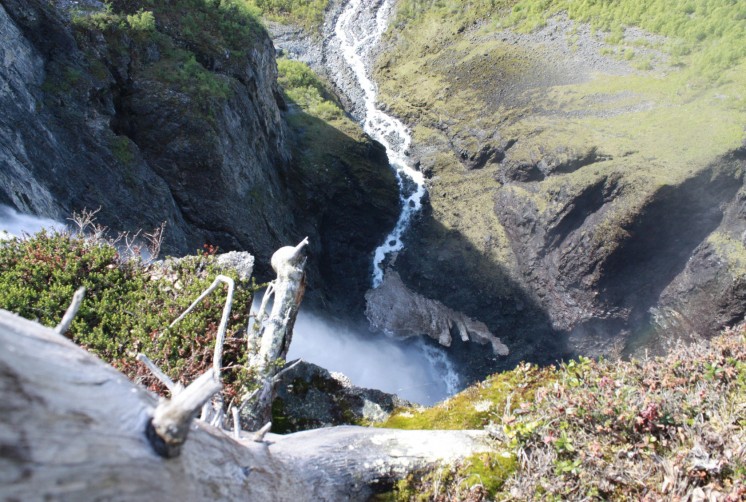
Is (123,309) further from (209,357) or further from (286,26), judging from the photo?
(286,26)

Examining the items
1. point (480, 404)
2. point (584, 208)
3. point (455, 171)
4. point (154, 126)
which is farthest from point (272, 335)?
point (455, 171)

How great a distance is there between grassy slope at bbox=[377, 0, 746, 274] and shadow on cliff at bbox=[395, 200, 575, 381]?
1767mm

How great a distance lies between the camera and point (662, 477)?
4504 mm

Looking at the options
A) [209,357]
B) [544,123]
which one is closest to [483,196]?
[544,123]

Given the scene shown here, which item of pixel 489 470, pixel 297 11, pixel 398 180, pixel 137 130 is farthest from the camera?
pixel 297 11

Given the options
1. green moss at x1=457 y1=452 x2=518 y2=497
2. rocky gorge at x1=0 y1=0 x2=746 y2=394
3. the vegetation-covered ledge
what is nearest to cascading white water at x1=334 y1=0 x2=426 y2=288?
rocky gorge at x1=0 y1=0 x2=746 y2=394

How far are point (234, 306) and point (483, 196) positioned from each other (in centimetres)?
2957

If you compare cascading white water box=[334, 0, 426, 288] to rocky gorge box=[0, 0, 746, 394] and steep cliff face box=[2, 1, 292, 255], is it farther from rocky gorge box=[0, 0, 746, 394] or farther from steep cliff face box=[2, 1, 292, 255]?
steep cliff face box=[2, 1, 292, 255]

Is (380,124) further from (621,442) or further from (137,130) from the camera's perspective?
(621,442)

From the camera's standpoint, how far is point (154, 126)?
1977 cm

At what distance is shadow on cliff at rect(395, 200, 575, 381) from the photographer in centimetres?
2947

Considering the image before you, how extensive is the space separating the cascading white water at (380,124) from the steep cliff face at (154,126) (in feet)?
21.4

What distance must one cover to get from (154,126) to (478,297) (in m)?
21.7

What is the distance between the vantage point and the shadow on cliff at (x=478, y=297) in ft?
96.7
